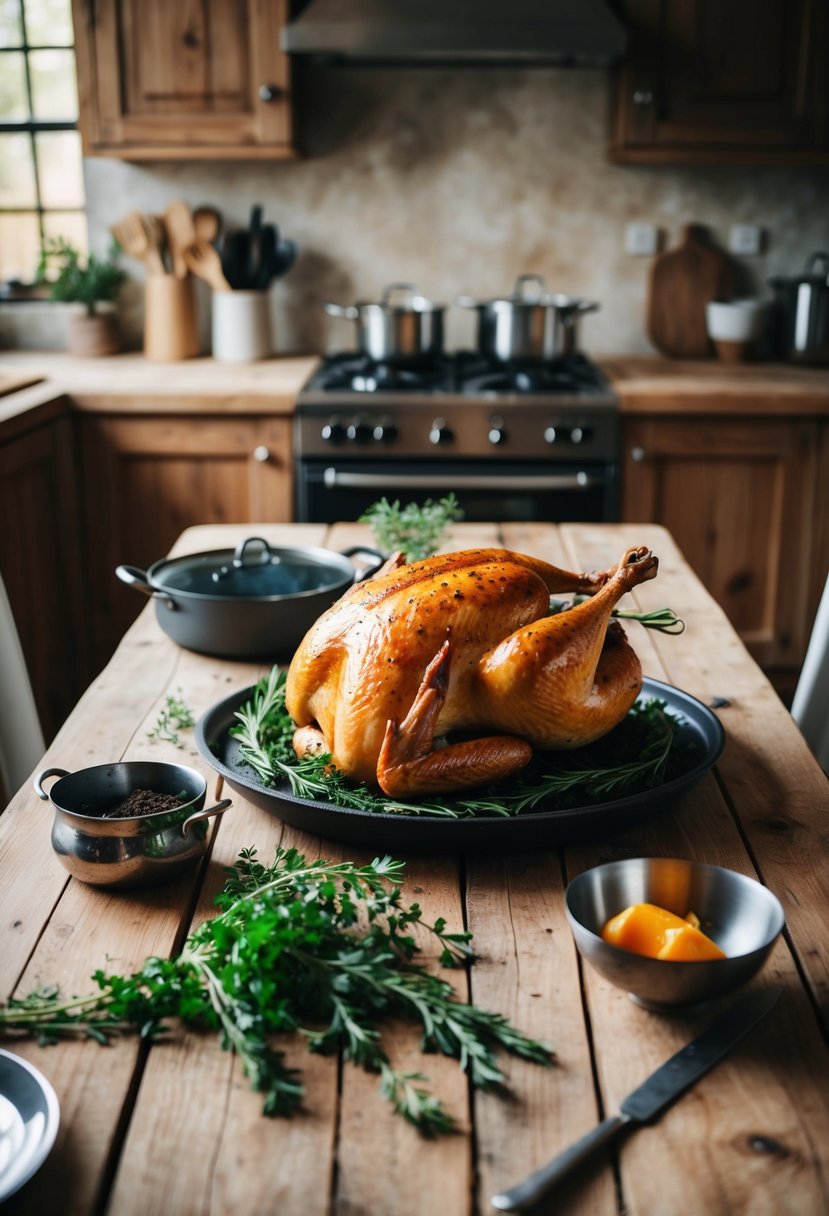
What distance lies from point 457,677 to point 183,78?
2.67m

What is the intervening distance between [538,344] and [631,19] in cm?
90

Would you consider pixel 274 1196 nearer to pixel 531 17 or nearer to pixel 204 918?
pixel 204 918

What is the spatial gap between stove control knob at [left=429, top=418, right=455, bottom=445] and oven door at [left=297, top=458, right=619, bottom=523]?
0.07 metres

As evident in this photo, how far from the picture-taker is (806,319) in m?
3.37

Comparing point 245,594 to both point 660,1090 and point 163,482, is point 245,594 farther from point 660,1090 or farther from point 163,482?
point 163,482

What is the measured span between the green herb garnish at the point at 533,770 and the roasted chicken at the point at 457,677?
2 centimetres

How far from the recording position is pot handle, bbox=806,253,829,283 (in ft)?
11.5

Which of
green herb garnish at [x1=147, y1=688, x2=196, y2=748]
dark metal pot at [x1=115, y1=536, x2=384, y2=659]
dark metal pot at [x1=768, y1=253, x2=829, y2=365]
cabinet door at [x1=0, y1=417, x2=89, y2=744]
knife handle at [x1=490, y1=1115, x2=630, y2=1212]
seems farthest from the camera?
dark metal pot at [x1=768, y1=253, x2=829, y2=365]

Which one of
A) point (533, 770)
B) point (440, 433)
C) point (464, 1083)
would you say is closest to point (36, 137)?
point (440, 433)

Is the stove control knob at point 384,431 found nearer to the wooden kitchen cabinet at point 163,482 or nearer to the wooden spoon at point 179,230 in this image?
the wooden kitchen cabinet at point 163,482

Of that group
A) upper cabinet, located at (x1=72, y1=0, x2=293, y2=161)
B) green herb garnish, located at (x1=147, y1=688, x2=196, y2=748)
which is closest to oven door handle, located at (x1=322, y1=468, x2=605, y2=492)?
upper cabinet, located at (x1=72, y1=0, x2=293, y2=161)

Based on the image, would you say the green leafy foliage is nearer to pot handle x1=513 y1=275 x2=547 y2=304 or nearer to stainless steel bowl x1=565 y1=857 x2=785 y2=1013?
pot handle x1=513 y1=275 x2=547 y2=304

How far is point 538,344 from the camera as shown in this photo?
320 cm

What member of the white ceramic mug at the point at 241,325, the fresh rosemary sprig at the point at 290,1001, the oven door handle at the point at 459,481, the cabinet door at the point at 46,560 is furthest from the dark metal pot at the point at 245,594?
the white ceramic mug at the point at 241,325
